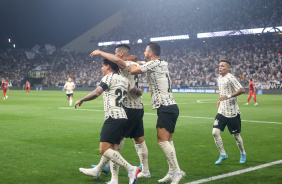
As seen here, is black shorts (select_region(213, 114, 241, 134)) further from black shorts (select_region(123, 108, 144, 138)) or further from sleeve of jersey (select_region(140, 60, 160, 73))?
sleeve of jersey (select_region(140, 60, 160, 73))

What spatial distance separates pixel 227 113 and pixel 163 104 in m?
2.26

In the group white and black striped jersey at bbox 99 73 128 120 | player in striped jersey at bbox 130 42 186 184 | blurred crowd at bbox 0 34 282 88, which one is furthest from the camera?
blurred crowd at bbox 0 34 282 88

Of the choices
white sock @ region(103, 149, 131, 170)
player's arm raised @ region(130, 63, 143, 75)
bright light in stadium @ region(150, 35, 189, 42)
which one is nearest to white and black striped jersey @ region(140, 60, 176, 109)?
player's arm raised @ region(130, 63, 143, 75)

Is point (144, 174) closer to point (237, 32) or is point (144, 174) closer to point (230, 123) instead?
point (230, 123)

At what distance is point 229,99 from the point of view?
7598 millimetres

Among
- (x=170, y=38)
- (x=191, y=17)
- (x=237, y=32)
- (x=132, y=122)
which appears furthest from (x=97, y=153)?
(x=191, y=17)

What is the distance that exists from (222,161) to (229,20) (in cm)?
5122

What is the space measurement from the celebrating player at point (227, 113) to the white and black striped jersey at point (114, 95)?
2691 millimetres

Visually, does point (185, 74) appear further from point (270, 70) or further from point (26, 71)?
point (26, 71)

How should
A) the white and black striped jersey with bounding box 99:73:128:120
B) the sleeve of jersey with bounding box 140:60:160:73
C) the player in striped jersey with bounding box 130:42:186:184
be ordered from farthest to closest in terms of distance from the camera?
the player in striped jersey with bounding box 130:42:186:184
the sleeve of jersey with bounding box 140:60:160:73
the white and black striped jersey with bounding box 99:73:128:120

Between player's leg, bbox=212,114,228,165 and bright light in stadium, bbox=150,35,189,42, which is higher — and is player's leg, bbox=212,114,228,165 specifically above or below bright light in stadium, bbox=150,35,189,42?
below

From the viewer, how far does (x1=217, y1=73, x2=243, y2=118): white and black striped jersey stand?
7512mm

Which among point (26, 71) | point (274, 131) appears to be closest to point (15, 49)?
point (26, 71)

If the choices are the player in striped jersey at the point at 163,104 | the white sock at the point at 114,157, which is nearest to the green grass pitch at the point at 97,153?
the player in striped jersey at the point at 163,104
